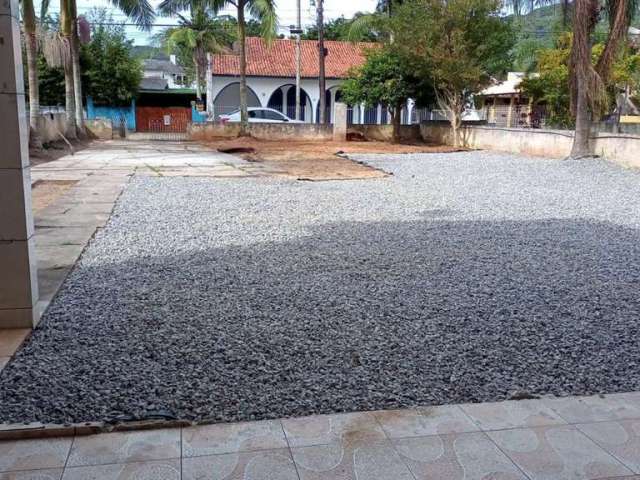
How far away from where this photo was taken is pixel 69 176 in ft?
45.9

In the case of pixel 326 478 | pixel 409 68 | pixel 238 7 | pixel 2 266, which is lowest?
pixel 326 478

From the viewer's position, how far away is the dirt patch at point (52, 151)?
59.4ft

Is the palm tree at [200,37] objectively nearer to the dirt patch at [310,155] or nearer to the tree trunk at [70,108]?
the tree trunk at [70,108]

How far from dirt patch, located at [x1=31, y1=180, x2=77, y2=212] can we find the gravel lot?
191 cm

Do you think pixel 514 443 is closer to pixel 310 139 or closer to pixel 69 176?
pixel 69 176

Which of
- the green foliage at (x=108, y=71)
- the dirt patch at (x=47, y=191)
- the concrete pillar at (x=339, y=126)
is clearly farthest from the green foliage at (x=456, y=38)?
the green foliage at (x=108, y=71)

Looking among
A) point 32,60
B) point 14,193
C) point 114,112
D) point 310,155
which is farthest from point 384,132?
point 14,193

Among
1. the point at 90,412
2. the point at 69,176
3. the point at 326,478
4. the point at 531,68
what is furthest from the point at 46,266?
the point at 531,68

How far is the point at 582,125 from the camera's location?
647 inches

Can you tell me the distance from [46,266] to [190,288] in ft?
5.27

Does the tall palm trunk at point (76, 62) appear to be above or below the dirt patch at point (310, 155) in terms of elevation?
above

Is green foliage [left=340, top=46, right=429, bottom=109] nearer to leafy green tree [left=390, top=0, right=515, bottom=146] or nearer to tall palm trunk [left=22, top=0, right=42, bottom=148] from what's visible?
leafy green tree [left=390, top=0, right=515, bottom=146]

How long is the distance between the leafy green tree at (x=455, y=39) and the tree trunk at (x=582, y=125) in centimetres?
592

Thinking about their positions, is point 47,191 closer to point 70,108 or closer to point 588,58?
point 588,58
